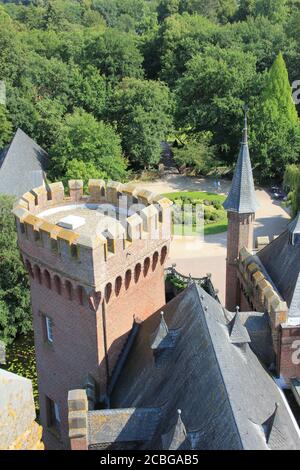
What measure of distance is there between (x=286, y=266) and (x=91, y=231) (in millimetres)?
8080

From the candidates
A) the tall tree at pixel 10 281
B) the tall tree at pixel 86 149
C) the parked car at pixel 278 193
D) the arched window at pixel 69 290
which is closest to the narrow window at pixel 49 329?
the arched window at pixel 69 290

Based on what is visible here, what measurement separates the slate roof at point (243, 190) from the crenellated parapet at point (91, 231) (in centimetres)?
487

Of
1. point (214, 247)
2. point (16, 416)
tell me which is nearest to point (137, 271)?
point (16, 416)

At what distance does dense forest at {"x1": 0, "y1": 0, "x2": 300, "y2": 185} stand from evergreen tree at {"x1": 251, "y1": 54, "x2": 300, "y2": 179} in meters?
0.13

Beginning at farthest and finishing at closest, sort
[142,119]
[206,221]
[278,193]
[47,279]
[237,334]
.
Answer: [142,119] < [278,193] < [206,221] < [47,279] < [237,334]

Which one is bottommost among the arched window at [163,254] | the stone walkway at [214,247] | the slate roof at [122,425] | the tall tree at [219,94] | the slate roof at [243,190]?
the stone walkway at [214,247]

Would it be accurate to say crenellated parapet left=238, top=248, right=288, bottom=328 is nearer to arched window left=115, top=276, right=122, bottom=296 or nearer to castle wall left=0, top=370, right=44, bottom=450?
arched window left=115, top=276, right=122, bottom=296

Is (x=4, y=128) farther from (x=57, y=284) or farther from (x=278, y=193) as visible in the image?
(x=57, y=284)

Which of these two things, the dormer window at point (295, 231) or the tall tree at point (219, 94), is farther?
the tall tree at point (219, 94)

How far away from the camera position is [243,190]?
86.3 ft

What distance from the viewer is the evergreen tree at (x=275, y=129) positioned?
7212cm

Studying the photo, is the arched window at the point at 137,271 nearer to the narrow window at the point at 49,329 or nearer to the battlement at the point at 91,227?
the battlement at the point at 91,227

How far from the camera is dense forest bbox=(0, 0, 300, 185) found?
2758 inches

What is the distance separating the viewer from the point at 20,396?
962 cm
